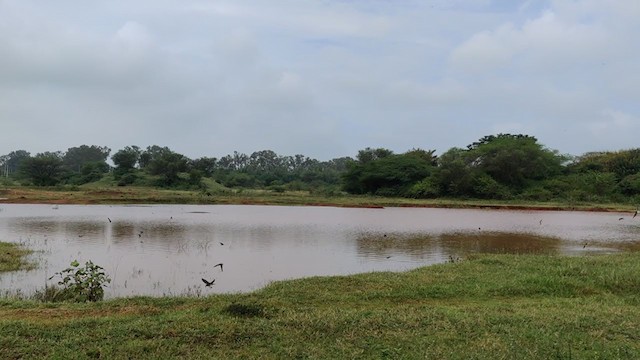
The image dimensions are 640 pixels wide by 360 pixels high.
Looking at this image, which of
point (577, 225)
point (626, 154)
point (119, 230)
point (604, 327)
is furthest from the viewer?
point (626, 154)

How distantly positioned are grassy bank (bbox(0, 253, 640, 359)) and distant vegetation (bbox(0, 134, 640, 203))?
52811 mm

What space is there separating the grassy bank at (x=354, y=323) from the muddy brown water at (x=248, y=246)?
3.00 meters

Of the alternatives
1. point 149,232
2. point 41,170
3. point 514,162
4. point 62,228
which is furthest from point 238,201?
point 41,170

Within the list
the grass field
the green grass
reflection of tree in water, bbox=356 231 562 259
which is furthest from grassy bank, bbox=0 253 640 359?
the grass field

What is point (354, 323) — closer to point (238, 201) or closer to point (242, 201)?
point (238, 201)

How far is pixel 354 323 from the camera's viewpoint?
7.17m

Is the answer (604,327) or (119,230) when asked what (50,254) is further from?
(604,327)

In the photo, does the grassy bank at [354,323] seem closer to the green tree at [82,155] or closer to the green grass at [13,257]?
the green grass at [13,257]

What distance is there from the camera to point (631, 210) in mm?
48812

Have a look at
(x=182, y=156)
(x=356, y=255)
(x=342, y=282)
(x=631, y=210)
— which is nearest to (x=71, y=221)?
(x=356, y=255)

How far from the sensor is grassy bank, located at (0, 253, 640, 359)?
6031mm

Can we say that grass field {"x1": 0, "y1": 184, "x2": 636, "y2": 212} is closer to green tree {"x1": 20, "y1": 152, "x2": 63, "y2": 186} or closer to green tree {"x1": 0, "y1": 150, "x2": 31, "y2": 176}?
green tree {"x1": 20, "y1": 152, "x2": 63, "y2": 186}

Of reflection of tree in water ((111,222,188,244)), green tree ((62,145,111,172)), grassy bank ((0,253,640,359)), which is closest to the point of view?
grassy bank ((0,253,640,359))

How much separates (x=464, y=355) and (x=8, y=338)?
5409 mm
